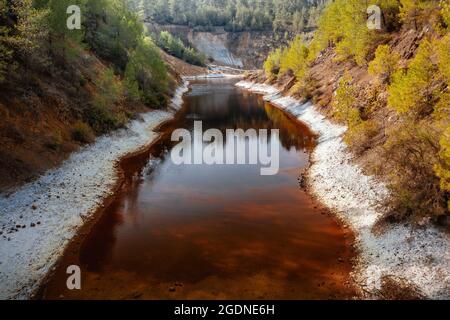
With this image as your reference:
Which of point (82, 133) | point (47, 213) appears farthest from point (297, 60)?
point (47, 213)

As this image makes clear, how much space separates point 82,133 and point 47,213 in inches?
524

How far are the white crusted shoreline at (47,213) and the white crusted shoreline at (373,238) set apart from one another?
1479 cm

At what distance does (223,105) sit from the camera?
72.8 meters

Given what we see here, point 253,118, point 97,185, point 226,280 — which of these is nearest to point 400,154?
point 226,280

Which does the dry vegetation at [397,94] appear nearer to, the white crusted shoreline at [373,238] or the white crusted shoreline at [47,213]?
the white crusted shoreline at [373,238]

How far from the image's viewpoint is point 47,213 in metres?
21.4

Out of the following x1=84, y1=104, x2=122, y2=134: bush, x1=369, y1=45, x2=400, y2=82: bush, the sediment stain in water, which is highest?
x1=369, y1=45, x2=400, y2=82: bush

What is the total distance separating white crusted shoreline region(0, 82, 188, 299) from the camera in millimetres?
16734

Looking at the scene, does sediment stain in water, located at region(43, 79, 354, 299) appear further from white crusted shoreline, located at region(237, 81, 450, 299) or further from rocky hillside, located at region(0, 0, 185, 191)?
rocky hillside, located at region(0, 0, 185, 191)

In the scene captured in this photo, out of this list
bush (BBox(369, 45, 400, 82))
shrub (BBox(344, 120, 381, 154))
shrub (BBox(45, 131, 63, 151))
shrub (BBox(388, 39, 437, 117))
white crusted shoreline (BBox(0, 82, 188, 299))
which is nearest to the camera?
white crusted shoreline (BBox(0, 82, 188, 299))

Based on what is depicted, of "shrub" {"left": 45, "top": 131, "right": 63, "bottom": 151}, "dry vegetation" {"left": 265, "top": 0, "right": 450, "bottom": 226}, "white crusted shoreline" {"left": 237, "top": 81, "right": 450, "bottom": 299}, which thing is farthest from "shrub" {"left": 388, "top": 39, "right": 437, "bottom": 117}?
"shrub" {"left": 45, "top": 131, "right": 63, "bottom": 151}

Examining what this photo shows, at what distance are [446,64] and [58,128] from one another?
28935 mm

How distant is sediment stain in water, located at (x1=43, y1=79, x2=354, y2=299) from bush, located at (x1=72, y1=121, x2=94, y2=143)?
4240mm

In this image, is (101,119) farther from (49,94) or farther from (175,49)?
(175,49)
